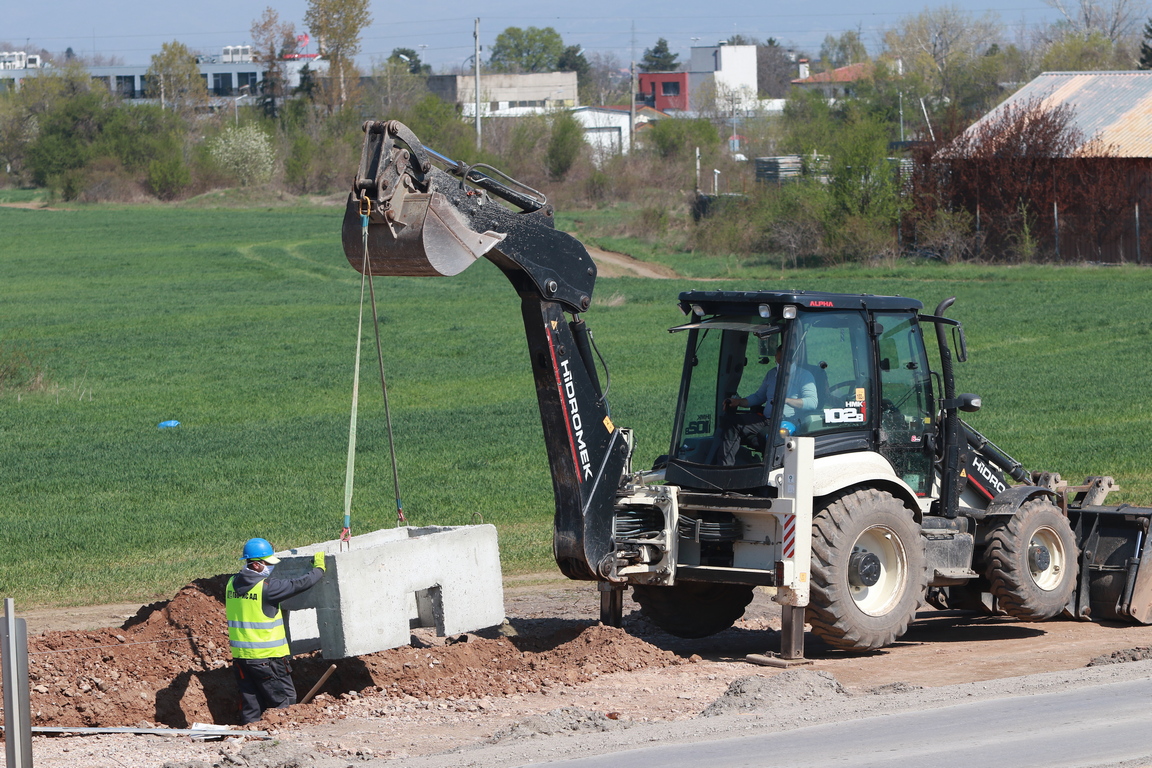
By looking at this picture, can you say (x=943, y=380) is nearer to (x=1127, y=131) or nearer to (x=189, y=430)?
(x=189, y=430)

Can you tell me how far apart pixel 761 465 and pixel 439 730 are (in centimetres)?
304

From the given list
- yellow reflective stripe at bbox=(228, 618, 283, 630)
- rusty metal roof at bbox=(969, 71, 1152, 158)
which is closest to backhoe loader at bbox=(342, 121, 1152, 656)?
yellow reflective stripe at bbox=(228, 618, 283, 630)

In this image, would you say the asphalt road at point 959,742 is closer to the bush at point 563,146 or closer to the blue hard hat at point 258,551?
the blue hard hat at point 258,551

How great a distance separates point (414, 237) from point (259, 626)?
2768mm

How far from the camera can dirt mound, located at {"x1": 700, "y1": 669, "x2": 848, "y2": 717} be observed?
28.9 ft

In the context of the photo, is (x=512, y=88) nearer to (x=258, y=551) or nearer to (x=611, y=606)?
(x=611, y=606)

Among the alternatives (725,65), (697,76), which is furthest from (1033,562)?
(697,76)

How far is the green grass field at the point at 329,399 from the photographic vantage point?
15930 millimetres

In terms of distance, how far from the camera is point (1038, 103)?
51.8 metres

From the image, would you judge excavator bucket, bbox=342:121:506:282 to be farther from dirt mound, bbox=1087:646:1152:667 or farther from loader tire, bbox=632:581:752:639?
dirt mound, bbox=1087:646:1152:667

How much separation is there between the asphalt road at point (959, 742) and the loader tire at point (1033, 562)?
7.03 ft

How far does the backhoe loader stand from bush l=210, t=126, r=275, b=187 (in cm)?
10080

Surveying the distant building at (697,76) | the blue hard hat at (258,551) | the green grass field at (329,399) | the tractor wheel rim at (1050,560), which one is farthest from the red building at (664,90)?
the blue hard hat at (258,551)

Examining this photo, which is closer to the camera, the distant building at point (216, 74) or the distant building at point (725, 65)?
the distant building at point (216, 74)
